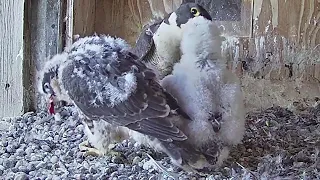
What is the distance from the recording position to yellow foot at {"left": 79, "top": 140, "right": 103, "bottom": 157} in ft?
7.19

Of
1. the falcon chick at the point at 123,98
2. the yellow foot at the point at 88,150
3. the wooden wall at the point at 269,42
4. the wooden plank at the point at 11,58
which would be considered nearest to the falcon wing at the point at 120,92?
the falcon chick at the point at 123,98

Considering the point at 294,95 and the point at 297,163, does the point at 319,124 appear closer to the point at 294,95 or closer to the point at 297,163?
the point at 294,95

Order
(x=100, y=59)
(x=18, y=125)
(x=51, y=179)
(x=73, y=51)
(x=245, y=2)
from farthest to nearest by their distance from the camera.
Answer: (x=245, y=2)
(x=18, y=125)
(x=73, y=51)
(x=100, y=59)
(x=51, y=179)

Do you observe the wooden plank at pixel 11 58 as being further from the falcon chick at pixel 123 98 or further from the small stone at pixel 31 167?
the small stone at pixel 31 167

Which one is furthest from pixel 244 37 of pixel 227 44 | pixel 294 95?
pixel 294 95

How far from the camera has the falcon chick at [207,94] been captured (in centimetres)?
188

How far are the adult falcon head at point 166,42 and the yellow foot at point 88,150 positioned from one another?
50cm

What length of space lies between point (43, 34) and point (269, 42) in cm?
139

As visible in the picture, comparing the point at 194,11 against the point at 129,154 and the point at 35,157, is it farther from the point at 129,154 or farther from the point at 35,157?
the point at 35,157

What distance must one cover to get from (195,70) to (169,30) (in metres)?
0.81

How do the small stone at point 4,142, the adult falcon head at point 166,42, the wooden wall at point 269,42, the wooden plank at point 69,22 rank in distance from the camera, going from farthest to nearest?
the wooden wall at point 269,42 < the wooden plank at point 69,22 < the adult falcon head at point 166,42 < the small stone at point 4,142

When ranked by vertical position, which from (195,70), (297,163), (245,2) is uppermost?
(245,2)

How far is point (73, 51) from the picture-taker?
85.7 inches

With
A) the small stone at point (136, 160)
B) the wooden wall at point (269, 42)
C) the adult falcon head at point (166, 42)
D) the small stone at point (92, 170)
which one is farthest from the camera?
the wooden wall at point (269, 42)
